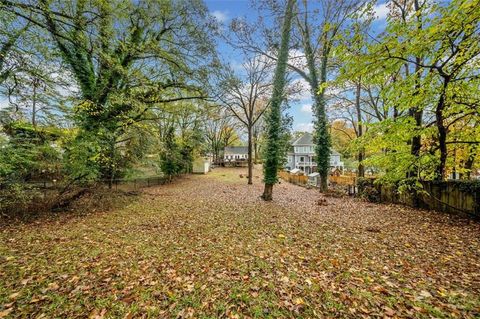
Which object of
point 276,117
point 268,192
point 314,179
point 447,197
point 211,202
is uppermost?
point 276,117

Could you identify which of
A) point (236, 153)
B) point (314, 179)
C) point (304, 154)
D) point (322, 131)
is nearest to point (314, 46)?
point (322, 131)

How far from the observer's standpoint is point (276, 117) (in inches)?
408

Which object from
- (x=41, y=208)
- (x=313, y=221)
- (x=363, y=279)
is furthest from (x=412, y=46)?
(x=41, y=208)

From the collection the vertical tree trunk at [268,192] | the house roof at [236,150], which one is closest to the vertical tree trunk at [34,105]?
the vertical tree trunk at [268,192]

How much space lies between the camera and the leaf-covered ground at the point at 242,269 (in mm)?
2814

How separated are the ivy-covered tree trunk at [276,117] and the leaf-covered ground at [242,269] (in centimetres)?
399

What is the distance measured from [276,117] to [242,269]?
8.03m

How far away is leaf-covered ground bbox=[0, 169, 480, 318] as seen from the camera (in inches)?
111

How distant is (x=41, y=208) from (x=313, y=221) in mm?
9991

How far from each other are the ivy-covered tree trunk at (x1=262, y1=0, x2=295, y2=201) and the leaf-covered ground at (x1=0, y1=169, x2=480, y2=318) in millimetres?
3988

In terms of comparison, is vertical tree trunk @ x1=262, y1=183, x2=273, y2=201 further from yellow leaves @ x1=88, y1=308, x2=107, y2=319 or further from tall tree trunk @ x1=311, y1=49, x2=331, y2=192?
yellow leaves @ x1=88, y1=308, x2=107, y2=319

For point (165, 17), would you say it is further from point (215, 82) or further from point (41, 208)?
point (41, 208)

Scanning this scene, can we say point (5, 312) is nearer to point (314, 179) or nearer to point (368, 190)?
point (368, 190)

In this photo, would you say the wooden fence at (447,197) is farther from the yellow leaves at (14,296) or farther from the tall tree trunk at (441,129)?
the yellow leaves at (14,296)
